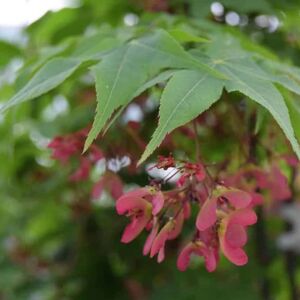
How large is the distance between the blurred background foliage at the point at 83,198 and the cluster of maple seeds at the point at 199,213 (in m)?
0.25

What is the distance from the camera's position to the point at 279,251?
1.39 metres

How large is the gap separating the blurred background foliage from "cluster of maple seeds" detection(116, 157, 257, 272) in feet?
0.81

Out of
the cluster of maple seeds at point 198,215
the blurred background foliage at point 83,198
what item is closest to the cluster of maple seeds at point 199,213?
the cluster of maple seeds at point 198,215

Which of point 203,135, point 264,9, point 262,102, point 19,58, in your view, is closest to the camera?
point 262,102

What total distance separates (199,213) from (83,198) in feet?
2.21

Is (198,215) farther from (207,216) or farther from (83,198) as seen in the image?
(83,198)

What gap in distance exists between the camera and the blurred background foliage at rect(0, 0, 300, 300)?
1098mm

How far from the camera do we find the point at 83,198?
4.21ft

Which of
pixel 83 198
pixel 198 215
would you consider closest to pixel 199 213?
pixel 198 215

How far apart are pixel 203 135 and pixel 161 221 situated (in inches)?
18.3

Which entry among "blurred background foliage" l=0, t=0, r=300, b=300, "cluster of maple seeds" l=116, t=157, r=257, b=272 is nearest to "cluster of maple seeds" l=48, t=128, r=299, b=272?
"cluster of maple seeds" l=116, t=157, r=257, b=272

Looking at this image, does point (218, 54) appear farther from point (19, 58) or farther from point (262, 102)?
point (19, 58)

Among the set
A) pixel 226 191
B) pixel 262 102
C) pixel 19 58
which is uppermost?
pixel 262 102

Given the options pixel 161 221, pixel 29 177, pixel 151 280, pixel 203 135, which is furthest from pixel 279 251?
pixel 161 221
